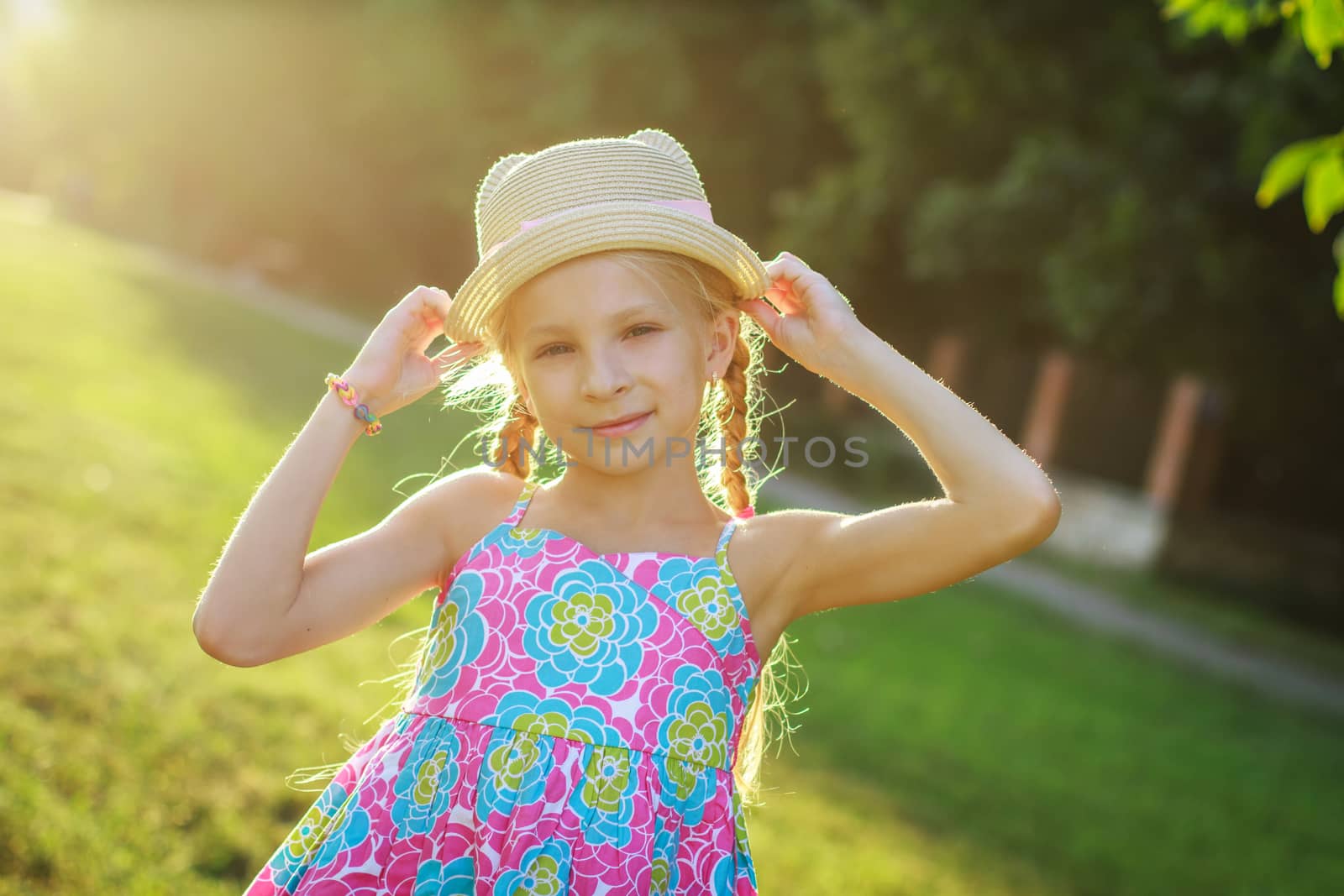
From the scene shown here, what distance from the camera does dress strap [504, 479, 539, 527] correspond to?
223 centimetres

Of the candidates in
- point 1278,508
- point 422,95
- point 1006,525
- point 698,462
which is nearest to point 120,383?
point 698,462

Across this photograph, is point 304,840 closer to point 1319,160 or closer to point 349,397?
point 349,397

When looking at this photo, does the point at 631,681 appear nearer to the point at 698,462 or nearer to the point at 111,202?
the point at 698,462

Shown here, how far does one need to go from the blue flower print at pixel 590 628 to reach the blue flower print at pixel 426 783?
0.62 feet

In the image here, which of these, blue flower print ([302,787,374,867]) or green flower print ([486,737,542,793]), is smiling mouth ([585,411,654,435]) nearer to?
green flower print ([486,737,542,793])

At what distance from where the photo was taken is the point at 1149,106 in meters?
12.0

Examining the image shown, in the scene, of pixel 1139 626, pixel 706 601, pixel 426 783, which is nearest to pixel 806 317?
pixel 706 601

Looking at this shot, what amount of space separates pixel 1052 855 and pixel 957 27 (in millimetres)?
9943

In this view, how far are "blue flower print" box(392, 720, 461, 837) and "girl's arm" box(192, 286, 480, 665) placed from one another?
24 centimetres

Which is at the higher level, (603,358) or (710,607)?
(603,358)

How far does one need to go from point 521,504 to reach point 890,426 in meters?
14.4

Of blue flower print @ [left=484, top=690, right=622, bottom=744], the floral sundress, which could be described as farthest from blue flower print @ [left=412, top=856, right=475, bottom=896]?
blue flower print @ [left=484, top=690, right=622, bottom=744]

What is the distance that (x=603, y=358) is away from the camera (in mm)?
2064

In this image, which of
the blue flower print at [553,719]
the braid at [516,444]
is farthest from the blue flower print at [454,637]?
the braid at [516,444]
